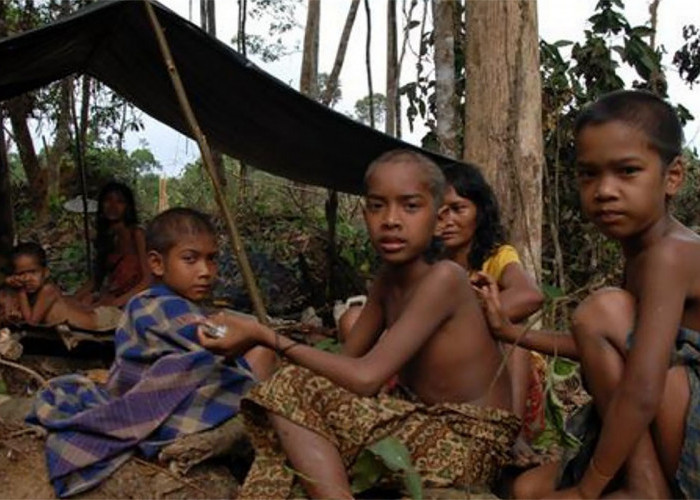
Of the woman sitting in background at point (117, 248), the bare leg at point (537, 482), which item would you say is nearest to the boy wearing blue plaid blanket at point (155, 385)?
the bare leg at point (537, 482)

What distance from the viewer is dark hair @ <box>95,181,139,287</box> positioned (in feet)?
18.0

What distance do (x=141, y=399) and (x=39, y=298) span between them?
221cm

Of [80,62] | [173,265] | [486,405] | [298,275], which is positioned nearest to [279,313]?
[298,275]

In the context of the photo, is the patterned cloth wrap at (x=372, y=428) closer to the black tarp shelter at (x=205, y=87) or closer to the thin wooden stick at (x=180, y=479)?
the thin wooden stick at (x=180, y=479)

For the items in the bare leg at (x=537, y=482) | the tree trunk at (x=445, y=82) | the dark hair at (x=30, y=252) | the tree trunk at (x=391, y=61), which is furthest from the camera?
the tree trunk at (x=391, y=61)

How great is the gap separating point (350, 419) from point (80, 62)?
334cm

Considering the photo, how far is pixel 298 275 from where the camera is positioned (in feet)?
21.5

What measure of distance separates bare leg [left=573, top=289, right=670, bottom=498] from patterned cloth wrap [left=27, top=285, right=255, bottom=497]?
3.72 feet

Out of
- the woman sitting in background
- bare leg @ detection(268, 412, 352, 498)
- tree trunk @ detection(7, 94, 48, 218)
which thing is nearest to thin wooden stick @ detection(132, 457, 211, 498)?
bare leg @ detection(268, 412, 352, 498)

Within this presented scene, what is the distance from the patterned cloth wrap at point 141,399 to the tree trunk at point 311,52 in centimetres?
1112

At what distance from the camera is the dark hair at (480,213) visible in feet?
10.8

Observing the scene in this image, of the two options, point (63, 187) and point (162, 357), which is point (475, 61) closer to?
point (162, 357)

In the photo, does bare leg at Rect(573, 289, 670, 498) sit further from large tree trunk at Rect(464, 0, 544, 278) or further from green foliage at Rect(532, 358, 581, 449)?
large tree trunk at Rect(464, 0, 544, 278)

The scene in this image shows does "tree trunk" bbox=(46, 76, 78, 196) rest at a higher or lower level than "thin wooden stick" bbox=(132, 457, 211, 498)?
higher
